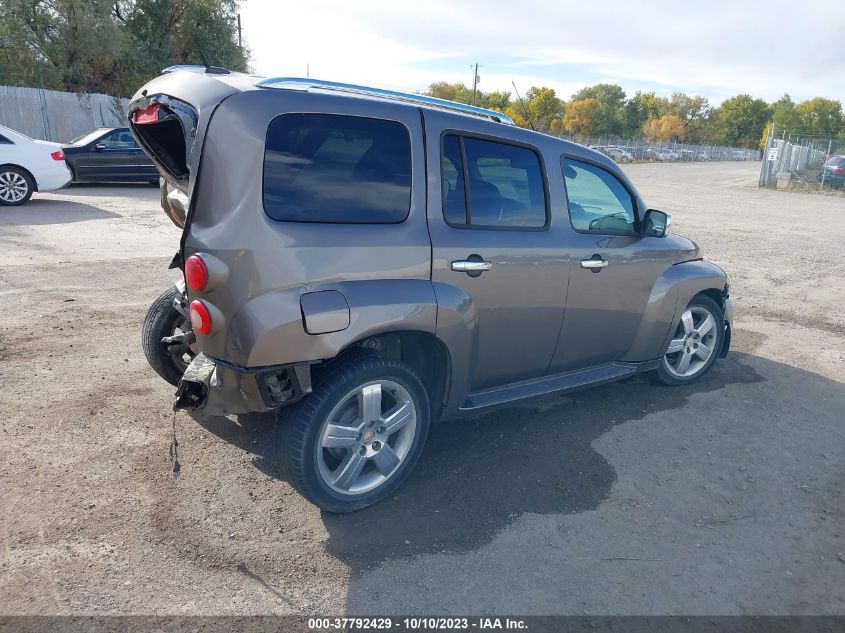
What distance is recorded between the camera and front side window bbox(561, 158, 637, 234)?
163 inches

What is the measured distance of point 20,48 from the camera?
25.5 m

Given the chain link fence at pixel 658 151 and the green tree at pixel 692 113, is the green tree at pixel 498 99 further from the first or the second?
the green tree at pixel 692 113

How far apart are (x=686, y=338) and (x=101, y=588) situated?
4.29m

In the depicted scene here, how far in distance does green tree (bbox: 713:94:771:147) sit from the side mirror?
5351 inches

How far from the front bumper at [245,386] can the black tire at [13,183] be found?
37.3ft

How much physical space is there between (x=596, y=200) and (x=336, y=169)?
201 centimetres

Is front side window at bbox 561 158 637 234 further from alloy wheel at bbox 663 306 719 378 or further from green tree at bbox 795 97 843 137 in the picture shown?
green tree at bbox 795 97 843 137

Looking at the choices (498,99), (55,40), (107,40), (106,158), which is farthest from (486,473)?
(498,99)

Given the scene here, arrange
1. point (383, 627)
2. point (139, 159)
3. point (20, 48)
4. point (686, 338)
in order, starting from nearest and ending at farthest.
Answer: point (383, 627)
point (686, 338)
point (139, 159)
point (20, 48)

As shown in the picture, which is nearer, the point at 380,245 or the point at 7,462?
the point at 380,245

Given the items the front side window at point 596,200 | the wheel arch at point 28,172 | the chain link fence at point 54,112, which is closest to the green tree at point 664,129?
the chain link fence at point 54,112

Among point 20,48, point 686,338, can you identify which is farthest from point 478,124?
point 20,48

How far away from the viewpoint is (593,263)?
163 inches

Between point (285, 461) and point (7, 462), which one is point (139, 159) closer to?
point (7, 462)
